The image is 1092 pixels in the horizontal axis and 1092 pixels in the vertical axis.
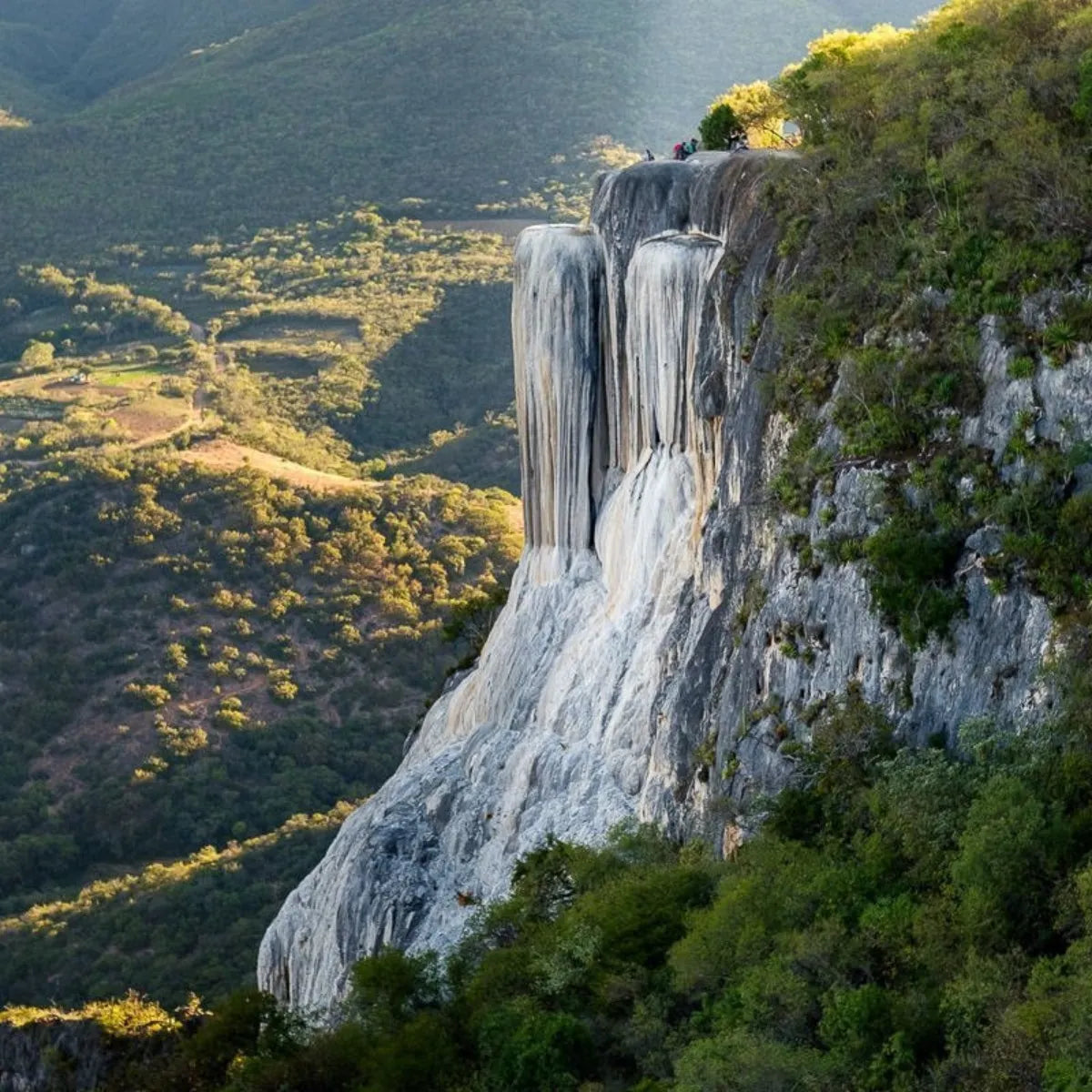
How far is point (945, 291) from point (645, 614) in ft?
21.2

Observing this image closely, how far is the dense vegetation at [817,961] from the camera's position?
15.3 m

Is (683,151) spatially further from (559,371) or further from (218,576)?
(218,576)

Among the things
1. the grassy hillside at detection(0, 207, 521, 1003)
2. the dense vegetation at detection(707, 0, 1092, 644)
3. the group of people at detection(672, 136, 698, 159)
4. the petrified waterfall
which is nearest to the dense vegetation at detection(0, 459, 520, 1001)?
the grassy hillside at detection(0, 207, 521, 1003)

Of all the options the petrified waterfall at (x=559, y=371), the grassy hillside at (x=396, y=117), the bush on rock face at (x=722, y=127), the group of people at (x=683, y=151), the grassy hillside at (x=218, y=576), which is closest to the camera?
the petrified waterfall at (x=559, y=371)

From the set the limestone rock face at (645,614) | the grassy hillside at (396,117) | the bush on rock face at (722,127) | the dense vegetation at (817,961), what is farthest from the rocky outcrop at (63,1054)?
the grassy hillside at (396,117)

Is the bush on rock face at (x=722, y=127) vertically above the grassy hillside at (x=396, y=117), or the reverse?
the grassy hillside at (x=396, y=117)

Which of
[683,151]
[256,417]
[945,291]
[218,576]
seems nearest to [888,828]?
[945,291]

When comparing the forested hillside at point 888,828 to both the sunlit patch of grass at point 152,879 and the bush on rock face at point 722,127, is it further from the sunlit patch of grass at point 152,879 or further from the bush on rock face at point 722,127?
the sunlit patch of grass at point 152,879

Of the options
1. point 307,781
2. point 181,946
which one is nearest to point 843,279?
point 181,946

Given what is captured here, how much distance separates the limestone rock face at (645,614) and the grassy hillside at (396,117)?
91.3 metres

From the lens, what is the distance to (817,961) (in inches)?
653

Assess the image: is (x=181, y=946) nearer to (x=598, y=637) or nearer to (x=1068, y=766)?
(x=598, y=637)

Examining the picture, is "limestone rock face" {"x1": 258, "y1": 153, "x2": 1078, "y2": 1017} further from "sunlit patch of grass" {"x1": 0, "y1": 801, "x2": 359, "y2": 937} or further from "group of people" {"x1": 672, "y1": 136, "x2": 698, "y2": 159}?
"sunlit patch of grass" {"x1": 0, "y1": 801, "x2": 359, "y2": 937}

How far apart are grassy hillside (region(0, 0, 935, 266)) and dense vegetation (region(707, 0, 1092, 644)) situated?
95.2 metres
